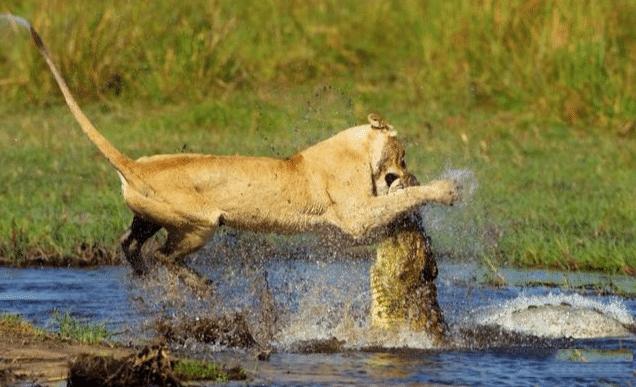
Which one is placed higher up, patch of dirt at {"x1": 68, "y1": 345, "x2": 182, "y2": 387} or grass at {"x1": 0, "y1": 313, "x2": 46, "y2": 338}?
grass at {"x1": 0, "y1": 313, "x2": 46, "y2": 338}

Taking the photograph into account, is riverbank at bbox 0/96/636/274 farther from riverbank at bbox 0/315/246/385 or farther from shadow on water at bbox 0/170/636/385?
riverbank at bbox 0/315/246/385

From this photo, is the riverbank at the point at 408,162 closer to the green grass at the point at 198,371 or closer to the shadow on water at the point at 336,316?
the shadow on water at the point at 336,316

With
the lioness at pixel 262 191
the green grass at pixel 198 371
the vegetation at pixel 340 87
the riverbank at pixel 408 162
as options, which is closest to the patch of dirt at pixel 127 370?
the green grass at pixel 198 371

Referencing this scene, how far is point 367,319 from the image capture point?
7.32 metres

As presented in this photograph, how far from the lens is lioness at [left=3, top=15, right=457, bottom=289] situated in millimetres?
6625

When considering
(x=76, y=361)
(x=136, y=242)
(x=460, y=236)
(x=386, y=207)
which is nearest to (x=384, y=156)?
(x=386, y=207)

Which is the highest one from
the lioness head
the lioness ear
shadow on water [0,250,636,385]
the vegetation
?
the vegetation

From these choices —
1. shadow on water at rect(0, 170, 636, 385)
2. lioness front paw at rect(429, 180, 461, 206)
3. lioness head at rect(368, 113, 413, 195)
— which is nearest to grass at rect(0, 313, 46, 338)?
shadow on water at rect(0, 170, 636, 385)

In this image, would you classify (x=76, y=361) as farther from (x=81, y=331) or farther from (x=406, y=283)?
(x=406, y=283)

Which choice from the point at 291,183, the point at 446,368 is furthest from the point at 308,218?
the point at 446,368

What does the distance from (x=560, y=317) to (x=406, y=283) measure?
2.75 feet

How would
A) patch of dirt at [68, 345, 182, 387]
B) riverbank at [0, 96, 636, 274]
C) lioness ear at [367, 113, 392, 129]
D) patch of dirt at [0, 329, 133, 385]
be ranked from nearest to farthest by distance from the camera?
patch of dirt at [68, 345, 182, 387] → patch of dirt at [0, 329, 133, 385] → lioness ear at [367, 113, 392, 129] → riverbank at [0, 96, 636, 274]

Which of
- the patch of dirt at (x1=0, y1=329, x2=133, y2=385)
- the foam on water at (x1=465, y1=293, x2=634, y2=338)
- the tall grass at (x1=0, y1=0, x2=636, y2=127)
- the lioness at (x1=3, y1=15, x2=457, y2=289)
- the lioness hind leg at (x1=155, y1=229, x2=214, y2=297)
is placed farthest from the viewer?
the tall grass at (x1=0, y1=0, x2=636, y2=127)

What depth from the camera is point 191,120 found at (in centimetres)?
1250
